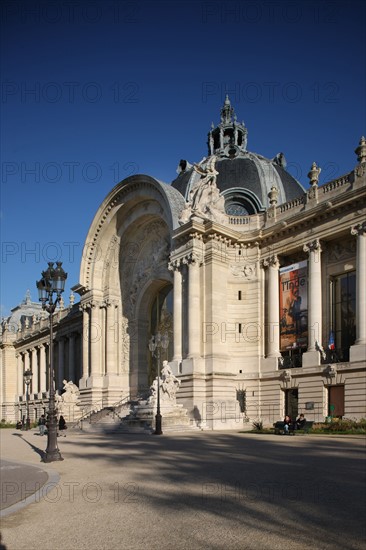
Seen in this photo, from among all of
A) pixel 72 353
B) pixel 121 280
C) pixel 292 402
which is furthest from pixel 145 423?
pixel 72 353

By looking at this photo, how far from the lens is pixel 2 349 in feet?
245

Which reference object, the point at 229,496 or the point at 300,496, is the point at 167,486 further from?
the point at 300,496

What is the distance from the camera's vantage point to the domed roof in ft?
135

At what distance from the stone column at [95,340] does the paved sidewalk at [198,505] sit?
29.4 metres

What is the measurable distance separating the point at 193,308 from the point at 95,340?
1442 cm

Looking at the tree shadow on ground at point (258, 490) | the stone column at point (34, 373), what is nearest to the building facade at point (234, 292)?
the tree shadow on ground at point (258, 490)

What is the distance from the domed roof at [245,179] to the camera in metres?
41.3

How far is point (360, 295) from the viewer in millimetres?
28734

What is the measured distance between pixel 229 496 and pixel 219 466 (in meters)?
4.06

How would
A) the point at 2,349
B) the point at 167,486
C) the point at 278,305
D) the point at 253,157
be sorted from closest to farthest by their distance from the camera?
the point at 167,486 → the point at 278,305 → the point at 253,157 → the point at 2,349

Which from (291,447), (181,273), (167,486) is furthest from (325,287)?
(167,486)

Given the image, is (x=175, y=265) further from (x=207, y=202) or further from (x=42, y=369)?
(x=42, y=369)

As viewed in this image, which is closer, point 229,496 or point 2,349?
point 229,496

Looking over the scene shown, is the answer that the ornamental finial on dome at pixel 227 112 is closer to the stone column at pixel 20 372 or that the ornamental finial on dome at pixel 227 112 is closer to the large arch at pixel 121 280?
the large arch at pixel 121 280
